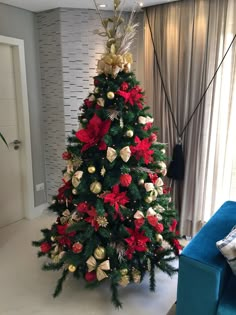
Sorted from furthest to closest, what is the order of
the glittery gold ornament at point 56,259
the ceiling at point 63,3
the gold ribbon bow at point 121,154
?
the ceiling at point 63,3 < the glittery gold ornament at point 56,259 < the gold ribbon bow at point 121,154

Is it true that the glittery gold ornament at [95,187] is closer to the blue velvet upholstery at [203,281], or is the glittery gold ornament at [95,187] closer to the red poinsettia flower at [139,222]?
the red poinsettia flower at [139,222]

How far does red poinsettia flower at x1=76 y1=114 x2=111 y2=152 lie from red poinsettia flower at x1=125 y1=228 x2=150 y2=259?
0.66m

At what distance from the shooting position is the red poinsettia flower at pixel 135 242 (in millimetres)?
1954

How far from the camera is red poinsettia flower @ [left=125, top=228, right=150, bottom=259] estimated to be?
1.95 m

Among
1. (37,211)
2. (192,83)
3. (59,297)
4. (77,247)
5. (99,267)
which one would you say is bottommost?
(59,297)

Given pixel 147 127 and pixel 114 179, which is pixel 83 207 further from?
pixel 147 127

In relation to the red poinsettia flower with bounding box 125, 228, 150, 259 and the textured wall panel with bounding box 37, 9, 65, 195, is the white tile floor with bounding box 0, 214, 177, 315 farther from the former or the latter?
the textured wall panel with bounding box 37, 9, 65, 195

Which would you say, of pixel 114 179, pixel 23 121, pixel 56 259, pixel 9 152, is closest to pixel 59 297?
pixel 56 259

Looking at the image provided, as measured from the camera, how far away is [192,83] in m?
2.69

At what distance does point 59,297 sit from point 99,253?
1.78ft

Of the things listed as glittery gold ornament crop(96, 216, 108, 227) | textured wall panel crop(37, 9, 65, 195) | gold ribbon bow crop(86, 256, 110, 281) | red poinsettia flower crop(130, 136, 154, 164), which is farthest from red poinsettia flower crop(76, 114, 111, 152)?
textured wall panel crop(37, 9, 65, 195)

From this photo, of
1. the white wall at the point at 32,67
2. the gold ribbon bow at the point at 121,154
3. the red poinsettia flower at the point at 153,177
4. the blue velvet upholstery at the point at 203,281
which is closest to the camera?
the blue velvet upholstery at the point at 203,281

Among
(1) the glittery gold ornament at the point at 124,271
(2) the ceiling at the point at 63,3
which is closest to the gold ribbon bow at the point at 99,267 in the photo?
(1) the glittery gold ornament at the point at 124,271

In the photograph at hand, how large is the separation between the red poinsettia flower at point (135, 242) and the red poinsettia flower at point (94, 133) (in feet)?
2.15
